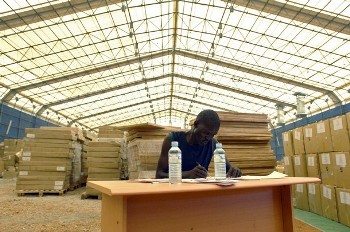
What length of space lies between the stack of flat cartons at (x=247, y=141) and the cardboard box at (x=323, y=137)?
107 centimetres

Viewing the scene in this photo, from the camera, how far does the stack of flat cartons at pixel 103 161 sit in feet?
30.0

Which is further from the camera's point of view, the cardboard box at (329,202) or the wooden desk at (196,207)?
the cardboard box at (329,202)

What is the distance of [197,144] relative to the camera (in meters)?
3.28

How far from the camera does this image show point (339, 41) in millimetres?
14867

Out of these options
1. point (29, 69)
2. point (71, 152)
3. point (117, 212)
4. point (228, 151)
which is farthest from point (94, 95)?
point (117, 212)

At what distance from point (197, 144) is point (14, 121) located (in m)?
24.6

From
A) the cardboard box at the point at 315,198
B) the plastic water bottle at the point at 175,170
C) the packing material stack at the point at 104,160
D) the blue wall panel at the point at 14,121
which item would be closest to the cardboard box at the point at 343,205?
the cardboard box at the point at 315,198

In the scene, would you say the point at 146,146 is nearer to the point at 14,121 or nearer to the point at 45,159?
the point at 45,159

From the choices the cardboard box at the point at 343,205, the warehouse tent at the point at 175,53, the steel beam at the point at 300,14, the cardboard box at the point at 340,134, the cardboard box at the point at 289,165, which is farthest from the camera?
the warehouse tent at the point at 175,53

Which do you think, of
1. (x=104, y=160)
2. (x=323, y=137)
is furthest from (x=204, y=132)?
(x=104, y=160)

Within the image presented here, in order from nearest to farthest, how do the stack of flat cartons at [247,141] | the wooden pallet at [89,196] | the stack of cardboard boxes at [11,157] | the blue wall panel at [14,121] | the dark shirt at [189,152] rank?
the dark shirt at [189,152]
the stack of flat cartons at [247,141]
the wooden pallet at [89,196]
the stack of cardboard boxes at [11,157]
the blue wall panel at [14,121]

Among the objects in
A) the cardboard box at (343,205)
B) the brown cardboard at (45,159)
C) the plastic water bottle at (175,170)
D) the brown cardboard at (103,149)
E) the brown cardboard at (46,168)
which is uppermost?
the brown cardboard at (103,149)

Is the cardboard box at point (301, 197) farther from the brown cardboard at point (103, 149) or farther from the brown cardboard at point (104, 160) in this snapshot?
the brown cardboard at point (103, 149)

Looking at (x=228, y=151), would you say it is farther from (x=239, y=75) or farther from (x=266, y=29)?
(x=239, y=75)
